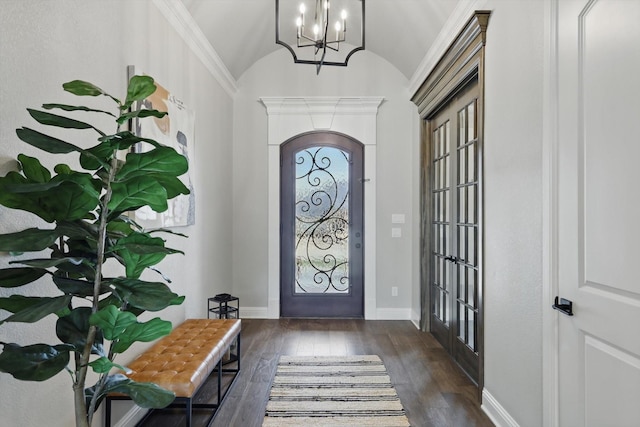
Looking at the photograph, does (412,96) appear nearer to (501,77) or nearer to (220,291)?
(501,77)

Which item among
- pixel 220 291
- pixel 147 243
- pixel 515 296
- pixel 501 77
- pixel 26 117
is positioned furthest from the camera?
pixel 220 291

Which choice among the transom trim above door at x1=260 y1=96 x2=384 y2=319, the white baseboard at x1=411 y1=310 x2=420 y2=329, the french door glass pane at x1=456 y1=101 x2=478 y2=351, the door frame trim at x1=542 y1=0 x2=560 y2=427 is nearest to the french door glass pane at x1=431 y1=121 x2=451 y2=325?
the french door glass pane at x1=456 y1=101 x2=478 y2=351

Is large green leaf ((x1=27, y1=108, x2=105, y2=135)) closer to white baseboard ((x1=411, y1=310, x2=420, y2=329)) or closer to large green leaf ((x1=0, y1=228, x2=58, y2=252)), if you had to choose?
large green leaf ((x1=0, y1=228, x2=58, y2=252))

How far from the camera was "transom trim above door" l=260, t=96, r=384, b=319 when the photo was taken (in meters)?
4.77

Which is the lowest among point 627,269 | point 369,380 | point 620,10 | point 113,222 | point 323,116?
point 369,380

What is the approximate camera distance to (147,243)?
1254 mm

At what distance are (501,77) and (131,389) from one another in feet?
8.10

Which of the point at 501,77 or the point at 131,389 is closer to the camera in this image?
the point at 131,389

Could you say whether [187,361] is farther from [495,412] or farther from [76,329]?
[495,412]

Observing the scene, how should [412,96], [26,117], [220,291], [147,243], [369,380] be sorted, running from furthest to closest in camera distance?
1. [412,96]
2. [220,291]
3. [369,380]
4. [26,117]
5. [147,243]

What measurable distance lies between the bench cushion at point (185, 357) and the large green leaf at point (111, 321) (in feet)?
2.96

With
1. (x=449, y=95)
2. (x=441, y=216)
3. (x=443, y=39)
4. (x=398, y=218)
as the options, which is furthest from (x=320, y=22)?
(x=398, y=218)

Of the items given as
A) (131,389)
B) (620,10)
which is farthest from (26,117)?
(620,10)

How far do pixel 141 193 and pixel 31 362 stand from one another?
1.86ft
